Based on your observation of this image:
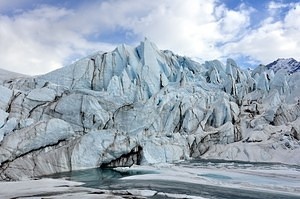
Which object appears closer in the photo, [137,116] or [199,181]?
[199,181]

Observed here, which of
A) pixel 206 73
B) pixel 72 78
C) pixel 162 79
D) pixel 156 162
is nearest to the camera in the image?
pixel 156 162

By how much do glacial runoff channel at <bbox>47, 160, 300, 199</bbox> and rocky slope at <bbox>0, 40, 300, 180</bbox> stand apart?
6.57 ft

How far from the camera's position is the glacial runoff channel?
1330cm

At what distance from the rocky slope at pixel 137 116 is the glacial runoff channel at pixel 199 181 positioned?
78.8 inches

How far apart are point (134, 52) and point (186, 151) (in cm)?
1457

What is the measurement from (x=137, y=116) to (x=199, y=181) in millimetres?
14538

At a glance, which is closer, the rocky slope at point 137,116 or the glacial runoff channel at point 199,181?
the glacial runoff channel at point 199,181

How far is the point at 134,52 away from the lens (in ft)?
126

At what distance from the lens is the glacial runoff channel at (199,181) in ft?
43.6

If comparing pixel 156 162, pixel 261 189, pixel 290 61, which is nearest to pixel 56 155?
pixel 156 162

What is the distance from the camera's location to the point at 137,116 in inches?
1183

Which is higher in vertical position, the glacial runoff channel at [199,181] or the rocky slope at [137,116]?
the rocky slope at [137,116]

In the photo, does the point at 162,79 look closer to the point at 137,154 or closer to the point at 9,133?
the point at 137,154

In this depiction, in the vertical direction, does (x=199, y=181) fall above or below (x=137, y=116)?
below
